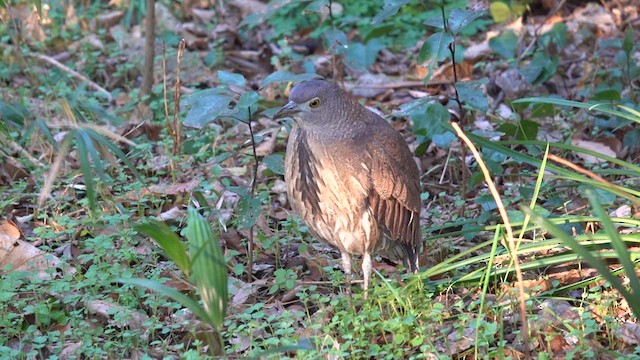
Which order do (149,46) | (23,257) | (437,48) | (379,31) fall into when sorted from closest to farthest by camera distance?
(437,48)
(23,257)
(149,46)
(379,31)

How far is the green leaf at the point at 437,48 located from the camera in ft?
16.2

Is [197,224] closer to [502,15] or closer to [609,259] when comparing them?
[609,259]

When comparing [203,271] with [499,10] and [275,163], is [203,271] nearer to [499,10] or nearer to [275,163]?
[275,163]

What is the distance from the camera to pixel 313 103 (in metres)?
4.79

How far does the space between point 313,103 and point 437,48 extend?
0.74m

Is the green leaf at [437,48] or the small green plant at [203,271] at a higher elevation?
the green leaf at [437,48]

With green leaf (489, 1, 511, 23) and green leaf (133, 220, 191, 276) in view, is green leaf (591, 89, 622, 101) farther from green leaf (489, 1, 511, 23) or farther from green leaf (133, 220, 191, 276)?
green leaf (133, 220, 191, 276)

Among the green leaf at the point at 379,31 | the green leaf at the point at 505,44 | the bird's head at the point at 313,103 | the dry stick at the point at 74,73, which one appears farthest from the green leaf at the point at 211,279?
the dry stick at the point at 74,73

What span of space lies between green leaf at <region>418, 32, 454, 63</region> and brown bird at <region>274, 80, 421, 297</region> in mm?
430

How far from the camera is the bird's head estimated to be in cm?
477

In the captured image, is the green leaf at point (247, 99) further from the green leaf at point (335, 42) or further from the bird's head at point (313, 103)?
the green leaf at point (335, 42)

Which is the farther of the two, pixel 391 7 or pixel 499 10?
pixel 499 10

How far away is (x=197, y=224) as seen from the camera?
11.5ft

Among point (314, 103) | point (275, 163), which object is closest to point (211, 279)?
point (314, 103)
